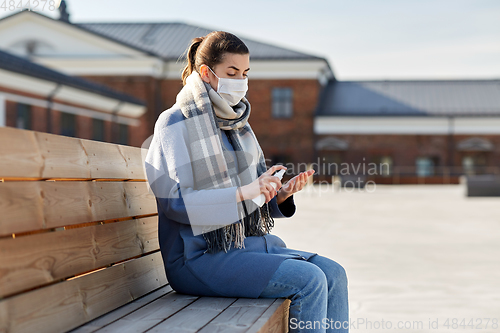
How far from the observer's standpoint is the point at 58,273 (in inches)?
77.4

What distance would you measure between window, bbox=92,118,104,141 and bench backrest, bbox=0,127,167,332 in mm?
21214

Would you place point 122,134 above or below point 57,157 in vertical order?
above

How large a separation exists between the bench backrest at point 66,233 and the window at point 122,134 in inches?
915

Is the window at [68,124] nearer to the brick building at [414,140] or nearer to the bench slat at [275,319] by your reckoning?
the brick building at [414,140]

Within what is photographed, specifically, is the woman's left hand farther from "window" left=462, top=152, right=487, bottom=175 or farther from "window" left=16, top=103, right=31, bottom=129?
"window" left=462, top=152, right=487, bottom=175

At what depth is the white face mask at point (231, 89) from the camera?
250cm

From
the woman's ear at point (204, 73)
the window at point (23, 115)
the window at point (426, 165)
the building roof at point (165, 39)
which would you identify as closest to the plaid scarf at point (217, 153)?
the woman's ear at point (204, 73)

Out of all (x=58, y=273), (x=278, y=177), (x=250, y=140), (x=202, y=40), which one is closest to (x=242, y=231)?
(x=278, y=177)

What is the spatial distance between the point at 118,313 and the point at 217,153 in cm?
77

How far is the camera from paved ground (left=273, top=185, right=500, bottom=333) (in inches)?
156

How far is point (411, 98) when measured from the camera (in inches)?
1372

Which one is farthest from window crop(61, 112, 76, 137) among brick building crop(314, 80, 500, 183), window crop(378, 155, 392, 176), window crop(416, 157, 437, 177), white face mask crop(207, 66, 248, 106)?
window crop(416, 157, 437, 177)

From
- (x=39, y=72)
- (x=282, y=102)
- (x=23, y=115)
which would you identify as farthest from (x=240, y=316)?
(x=282, y=102)

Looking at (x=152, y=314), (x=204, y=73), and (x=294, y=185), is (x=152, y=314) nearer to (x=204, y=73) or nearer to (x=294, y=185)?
(x=294, y=185)
